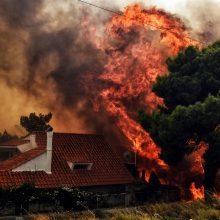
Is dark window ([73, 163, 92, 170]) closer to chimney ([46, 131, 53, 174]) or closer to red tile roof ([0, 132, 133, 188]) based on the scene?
red tile roof ([0, 132, 133, 188])

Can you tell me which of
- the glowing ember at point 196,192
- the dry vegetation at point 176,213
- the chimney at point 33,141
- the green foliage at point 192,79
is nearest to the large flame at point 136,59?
the glowing ember at point 196,192

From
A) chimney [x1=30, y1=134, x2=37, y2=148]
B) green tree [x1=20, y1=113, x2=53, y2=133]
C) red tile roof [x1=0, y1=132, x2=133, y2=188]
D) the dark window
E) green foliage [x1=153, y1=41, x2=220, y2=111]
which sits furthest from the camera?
green tree [x1=20, y1=113, x2=53, y2=133]

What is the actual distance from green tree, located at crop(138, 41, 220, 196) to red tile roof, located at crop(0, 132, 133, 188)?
4.99m

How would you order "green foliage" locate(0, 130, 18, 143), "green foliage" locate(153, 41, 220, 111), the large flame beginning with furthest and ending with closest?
"green foliage" locate(0, 130, 18, 143) → the large flame → "green foliage" locate(153, 41, 220, 111)

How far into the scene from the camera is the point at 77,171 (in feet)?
118

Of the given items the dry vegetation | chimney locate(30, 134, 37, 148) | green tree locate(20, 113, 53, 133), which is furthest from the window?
green tree locate(20, 113, 53, 133)

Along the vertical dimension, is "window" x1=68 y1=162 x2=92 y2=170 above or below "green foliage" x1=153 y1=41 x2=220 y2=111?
below

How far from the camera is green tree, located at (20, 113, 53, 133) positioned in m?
62.4

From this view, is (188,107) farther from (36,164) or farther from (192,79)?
(36,164)

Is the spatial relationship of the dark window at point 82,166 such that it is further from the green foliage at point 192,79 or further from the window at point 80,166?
the green foliage at point 192,79

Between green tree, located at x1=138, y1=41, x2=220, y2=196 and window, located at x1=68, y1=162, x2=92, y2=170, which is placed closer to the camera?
green tree, located at x1=138, y1=41, x2=220, y2=196

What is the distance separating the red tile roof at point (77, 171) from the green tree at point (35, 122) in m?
22.5

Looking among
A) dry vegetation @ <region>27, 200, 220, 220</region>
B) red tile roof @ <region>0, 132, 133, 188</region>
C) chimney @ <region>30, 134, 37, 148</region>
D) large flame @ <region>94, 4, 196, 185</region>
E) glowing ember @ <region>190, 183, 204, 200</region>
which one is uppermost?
large flame @ <region>94, 4, 196, 185</region>

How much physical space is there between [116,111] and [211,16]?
1928cm
